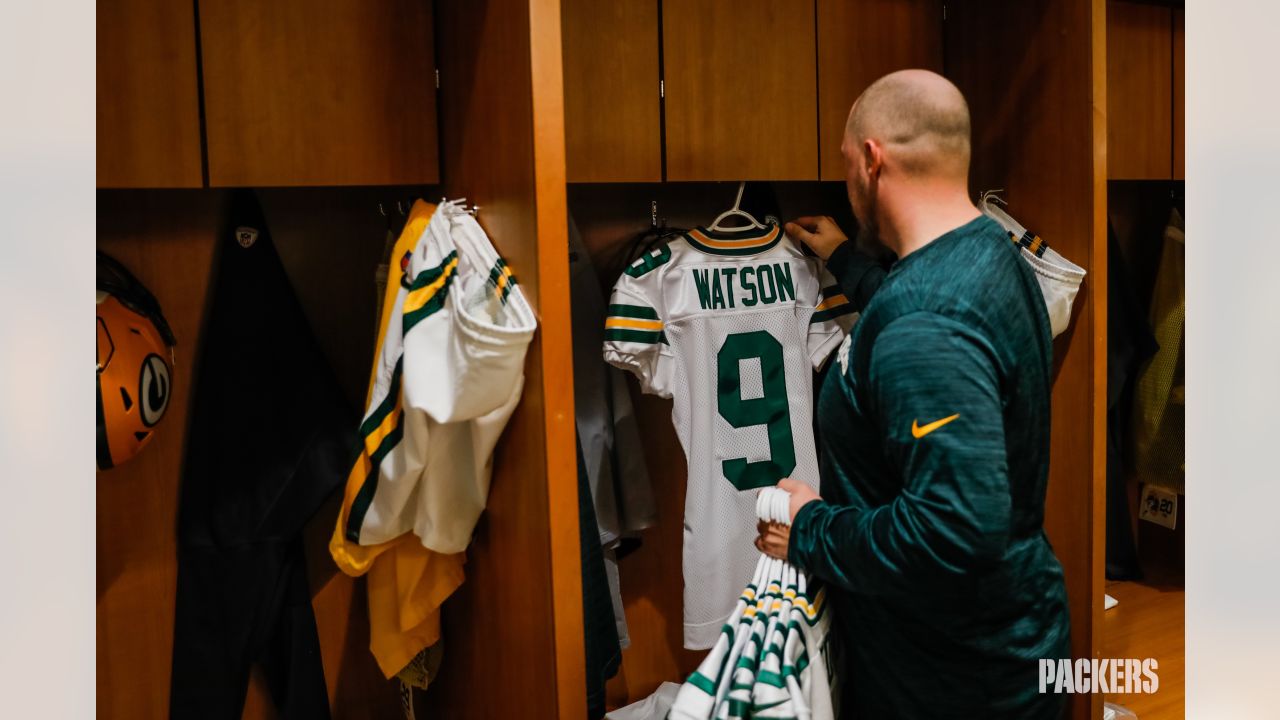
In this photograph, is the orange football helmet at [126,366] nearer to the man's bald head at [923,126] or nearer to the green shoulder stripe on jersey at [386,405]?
the green shoulder stripe on jersey at [386,405]

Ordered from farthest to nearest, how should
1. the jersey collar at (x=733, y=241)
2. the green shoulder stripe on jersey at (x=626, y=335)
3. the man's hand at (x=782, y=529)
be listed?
the jersey collar at (x=733, y=241) → the green shoulder stripe on jersey at (x=626, y=335) → the man's hand at (x=782, y=529)

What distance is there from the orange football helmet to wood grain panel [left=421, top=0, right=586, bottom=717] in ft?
2.23

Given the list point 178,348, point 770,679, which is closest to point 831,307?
point 770,679

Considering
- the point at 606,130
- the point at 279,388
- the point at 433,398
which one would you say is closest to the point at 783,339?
the point at 606,130

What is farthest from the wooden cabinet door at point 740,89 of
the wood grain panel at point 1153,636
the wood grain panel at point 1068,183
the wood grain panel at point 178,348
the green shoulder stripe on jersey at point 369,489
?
the wood grain panel at point 1153,636

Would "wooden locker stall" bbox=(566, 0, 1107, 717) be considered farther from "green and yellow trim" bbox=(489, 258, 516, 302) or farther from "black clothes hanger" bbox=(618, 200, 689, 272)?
"green and yellow trim" bbox=(489, 258, 516, 302)

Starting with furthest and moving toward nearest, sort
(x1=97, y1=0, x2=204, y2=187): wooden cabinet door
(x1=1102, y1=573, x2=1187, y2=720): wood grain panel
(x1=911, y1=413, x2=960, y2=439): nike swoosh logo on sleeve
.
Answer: (x1=1102, y1=573, x2=1187, y2=720): wood grain panel
(x1=97, y1=0, x2=204, y2=187): wooden cabinet door
(x1=911, y1=413, x2=960, y2=439): nike swoosh logo on sleeve

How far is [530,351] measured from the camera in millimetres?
1604

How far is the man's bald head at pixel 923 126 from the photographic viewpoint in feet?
4.80

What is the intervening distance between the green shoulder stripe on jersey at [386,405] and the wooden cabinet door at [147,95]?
548 mm

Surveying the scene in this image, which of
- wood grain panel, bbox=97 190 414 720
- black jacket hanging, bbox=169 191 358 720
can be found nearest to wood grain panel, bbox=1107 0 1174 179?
wood grain panel, bbox=97 190 414 720

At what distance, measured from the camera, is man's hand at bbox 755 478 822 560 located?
4.75ft

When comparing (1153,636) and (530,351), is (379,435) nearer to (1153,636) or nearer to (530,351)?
(530,351)
